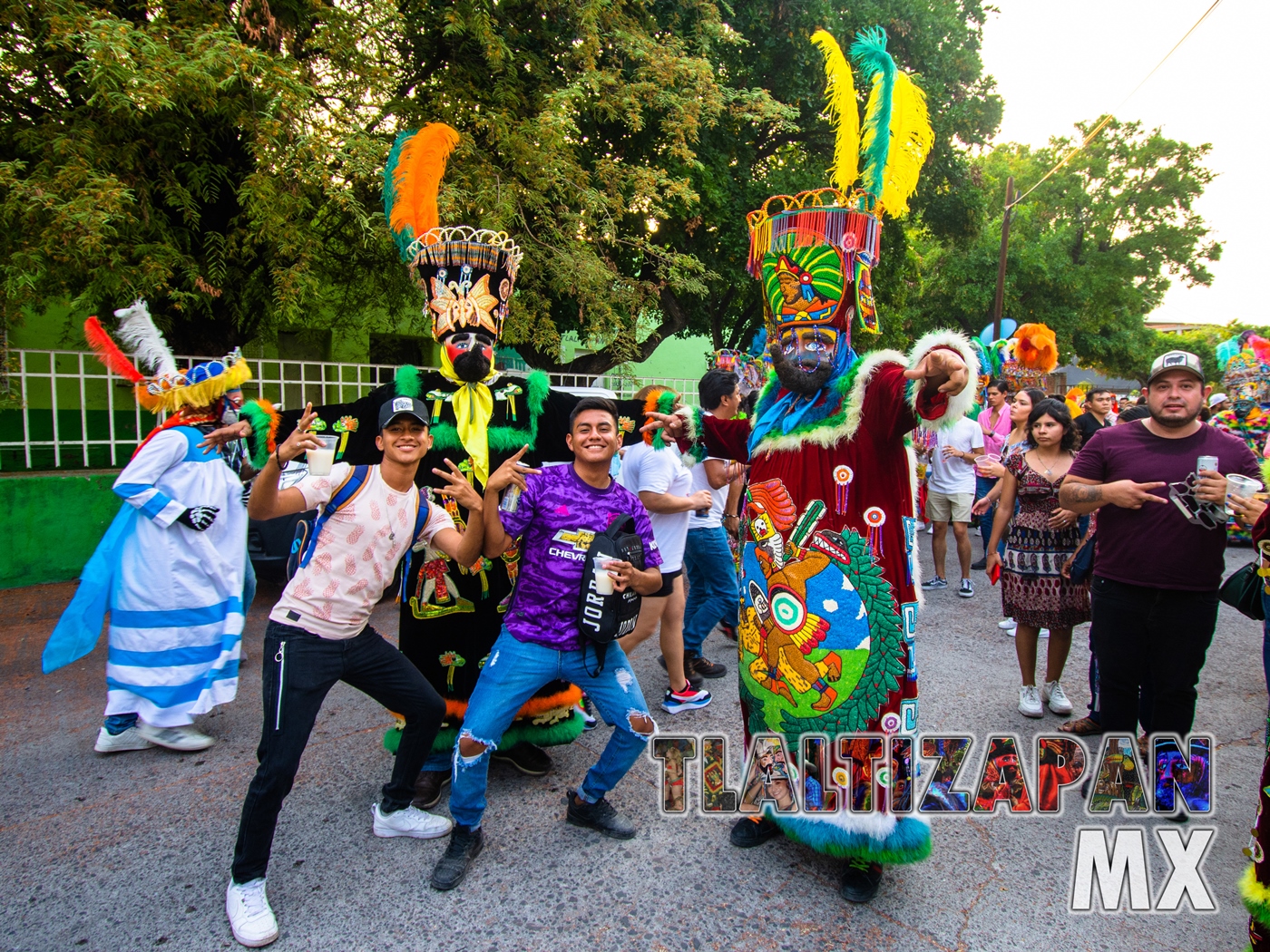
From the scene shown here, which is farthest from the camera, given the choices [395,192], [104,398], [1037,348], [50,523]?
[104,398]

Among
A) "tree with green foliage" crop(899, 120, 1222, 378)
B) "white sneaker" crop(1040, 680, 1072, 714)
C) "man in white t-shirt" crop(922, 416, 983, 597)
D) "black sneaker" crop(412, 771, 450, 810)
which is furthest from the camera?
"tree with green foliage" crop(899, 120, 1222, 378)

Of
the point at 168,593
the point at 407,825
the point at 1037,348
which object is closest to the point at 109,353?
the point at 168,593

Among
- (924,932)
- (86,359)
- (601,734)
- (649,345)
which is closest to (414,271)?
(601,734)

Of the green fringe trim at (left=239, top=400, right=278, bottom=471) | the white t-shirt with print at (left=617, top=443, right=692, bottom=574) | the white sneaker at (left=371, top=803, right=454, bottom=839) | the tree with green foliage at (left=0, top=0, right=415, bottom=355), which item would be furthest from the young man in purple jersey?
the tree with green foliage at (left=0, top=0, right=415, bottom=355)

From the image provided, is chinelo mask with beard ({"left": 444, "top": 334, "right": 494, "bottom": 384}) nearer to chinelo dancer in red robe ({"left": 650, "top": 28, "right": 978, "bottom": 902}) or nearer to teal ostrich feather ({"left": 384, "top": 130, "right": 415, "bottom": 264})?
teal ostrich feather ({"left": 384, "top": 130, "right": 415, "bottom": 264})

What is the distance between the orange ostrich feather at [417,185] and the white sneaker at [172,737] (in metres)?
2.85

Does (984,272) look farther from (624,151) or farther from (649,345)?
(624,151)

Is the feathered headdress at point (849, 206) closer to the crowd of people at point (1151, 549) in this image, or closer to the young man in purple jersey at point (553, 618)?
the young man in purple jersey at point (553, 618)

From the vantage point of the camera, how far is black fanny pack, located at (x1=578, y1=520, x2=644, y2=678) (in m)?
2.68

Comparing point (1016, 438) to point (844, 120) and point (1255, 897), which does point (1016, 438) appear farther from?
point (1255, 897)

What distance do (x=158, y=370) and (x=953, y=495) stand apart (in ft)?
21.4

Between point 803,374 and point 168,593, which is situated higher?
point 803,374

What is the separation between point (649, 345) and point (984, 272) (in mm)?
12306

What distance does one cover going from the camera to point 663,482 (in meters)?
4.08
